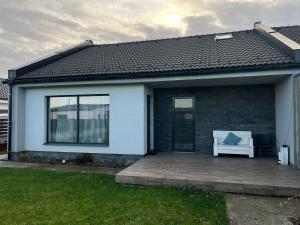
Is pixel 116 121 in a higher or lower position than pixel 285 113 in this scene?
lower

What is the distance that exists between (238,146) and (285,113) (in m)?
1.96

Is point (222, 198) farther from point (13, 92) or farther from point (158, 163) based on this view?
point (13, 92)

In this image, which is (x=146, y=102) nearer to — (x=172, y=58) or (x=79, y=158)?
(x=172, y=58)

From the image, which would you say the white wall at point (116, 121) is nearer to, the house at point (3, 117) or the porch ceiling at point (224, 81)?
the porch ceiling at point (224, 81)

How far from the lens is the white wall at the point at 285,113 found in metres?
6.94

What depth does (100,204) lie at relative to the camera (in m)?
4.74

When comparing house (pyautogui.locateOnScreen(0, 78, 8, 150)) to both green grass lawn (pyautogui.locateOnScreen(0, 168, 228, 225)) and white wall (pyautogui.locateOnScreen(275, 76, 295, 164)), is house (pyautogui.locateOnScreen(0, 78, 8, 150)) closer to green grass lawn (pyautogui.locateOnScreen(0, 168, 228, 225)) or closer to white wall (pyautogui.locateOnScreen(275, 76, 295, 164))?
green grass lawn (pyautogui.locateOnScreen(0, 168, 228, 225))

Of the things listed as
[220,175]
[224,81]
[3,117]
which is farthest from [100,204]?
[3,117]

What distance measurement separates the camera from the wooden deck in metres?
5.27

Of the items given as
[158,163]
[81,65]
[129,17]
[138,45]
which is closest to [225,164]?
[158,163]

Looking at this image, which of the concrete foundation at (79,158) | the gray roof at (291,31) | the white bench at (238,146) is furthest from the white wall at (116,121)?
the gray roof at (291,31)

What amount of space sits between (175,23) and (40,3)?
678cm

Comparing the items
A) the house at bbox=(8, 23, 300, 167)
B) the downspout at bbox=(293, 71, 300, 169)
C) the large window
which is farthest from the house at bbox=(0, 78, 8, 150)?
the downspout at bbox=(293, 71, 300, 169)

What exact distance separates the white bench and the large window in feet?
13.5
